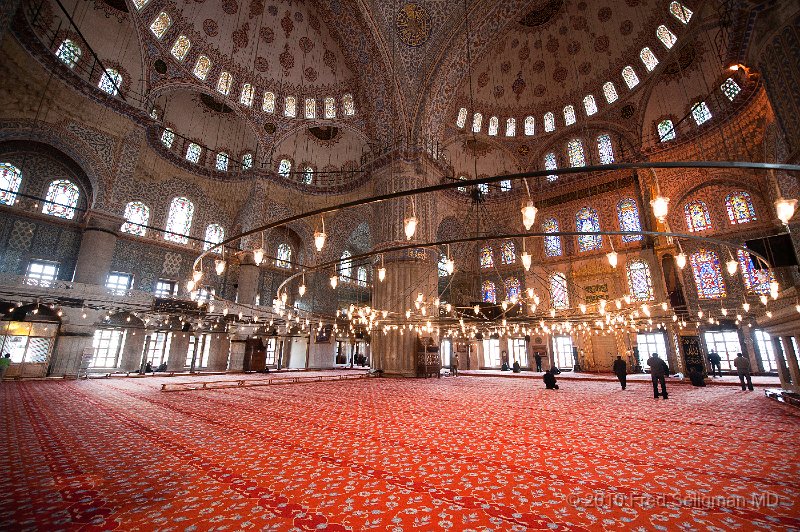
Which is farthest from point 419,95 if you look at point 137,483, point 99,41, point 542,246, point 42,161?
point 137,483

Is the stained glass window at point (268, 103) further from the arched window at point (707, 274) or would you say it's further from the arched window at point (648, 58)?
the arched window at point (707, 274)

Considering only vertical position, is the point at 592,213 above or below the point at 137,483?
above

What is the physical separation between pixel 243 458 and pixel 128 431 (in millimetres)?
2247

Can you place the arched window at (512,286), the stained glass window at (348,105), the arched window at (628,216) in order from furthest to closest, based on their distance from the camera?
the arched window at (512,286), the stained glass window at (348,105), the arched window at (628,216)

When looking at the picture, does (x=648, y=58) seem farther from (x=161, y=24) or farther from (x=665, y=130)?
(x=161, y=24)

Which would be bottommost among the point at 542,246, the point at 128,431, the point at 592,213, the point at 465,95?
the point at 128,431

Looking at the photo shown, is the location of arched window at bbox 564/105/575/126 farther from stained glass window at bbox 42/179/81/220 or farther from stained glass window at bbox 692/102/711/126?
stained glass window at bbox 42/179/81/220

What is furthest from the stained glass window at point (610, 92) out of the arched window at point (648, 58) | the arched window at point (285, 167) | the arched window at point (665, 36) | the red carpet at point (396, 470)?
the arched window at point (285, 167)

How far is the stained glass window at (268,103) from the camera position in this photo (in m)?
17.5

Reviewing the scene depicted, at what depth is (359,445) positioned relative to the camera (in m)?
3.76

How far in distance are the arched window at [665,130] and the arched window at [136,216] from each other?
938 inches

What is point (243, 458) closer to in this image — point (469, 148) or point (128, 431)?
point (128, 431)

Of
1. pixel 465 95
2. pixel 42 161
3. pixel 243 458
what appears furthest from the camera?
pixel 465 95

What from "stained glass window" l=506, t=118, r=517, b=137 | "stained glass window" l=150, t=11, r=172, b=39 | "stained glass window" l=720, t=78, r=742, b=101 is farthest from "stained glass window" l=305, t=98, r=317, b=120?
"stained glass window" l=720, t=78, r=742, b=101
